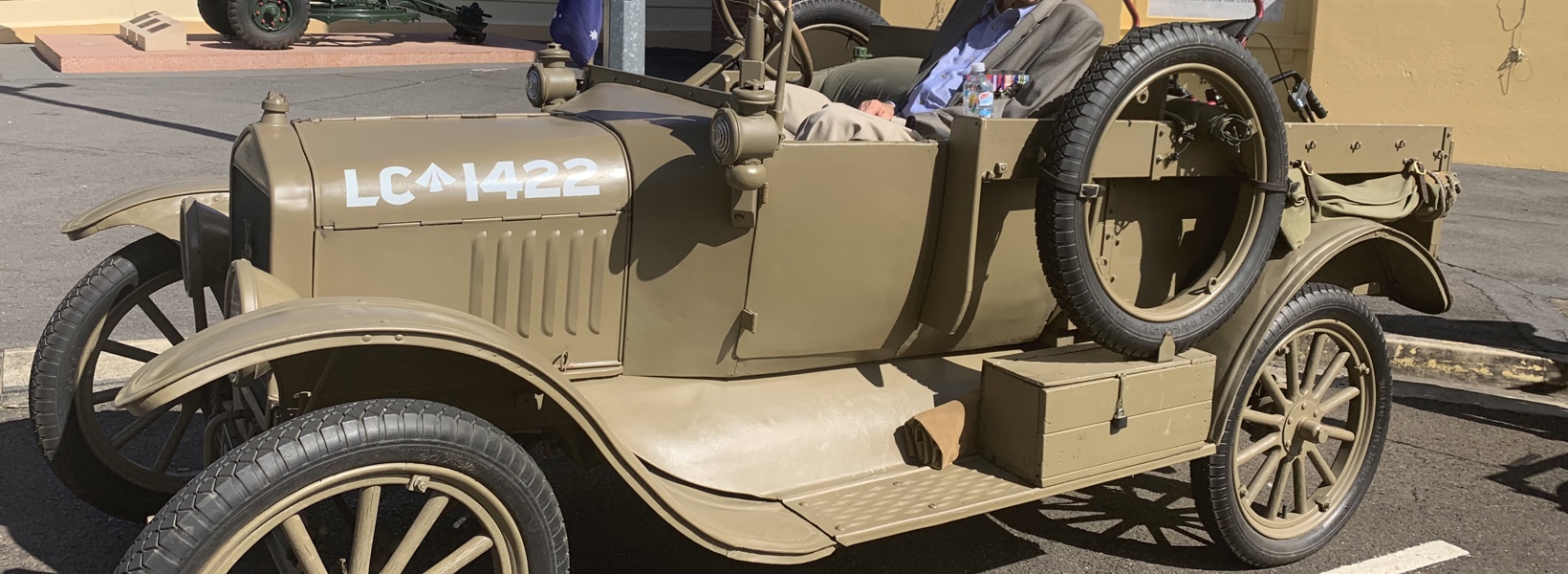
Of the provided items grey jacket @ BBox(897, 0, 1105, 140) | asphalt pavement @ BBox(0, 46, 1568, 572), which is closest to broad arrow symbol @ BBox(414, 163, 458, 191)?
asphalt pavement @ BBox(0, 46, 1568, 572)

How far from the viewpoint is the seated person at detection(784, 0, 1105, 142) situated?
342 cm

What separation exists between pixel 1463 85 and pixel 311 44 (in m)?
12.5

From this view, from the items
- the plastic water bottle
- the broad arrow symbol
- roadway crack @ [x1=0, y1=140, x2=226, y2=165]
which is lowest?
roadway crack @ [x1=0, y1=140, x2=226, y2=165]

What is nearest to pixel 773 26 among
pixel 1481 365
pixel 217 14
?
pixel 1481 365

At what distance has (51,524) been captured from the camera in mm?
3594

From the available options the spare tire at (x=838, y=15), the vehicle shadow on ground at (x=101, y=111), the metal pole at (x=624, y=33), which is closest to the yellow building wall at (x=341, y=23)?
the vehicle shadow on ground at (x=101, y=111)

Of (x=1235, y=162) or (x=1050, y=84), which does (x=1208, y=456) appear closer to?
(x=1235, y=162)

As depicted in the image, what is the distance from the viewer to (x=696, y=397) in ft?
10.7

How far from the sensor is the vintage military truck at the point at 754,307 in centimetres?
272

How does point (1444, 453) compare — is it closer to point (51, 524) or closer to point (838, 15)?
point (838, 15)

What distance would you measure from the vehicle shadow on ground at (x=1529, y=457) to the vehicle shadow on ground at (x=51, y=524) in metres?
4.56

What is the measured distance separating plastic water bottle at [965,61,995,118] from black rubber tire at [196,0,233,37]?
504 inches

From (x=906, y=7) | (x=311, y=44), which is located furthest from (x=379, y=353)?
(x=311, y=44)

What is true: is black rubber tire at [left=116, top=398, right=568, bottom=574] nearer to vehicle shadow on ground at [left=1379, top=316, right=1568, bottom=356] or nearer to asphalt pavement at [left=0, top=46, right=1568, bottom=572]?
asphalt pavement at [left=0, top=46, right=1568, bottom=572]
